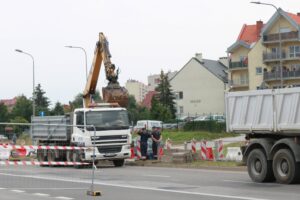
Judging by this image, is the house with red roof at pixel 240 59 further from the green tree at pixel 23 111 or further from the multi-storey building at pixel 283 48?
the green tree at pixel 23 111

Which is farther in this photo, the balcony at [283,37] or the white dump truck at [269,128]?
the balcony at [283,37]

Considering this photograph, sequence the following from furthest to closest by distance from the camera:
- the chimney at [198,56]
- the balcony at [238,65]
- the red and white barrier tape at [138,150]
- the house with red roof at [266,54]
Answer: the chimney at [198,56], the balcony at [238,65], the house with red roof at [266,54], the red and white barrier tape at [138,150]

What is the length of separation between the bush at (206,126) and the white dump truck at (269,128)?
4293 centimetres

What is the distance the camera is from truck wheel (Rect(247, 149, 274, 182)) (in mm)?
19453

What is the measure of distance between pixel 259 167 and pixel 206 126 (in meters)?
46.1

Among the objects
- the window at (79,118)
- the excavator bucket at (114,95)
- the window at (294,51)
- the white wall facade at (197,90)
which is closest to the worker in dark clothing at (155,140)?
the excavator bucket at (114,95)

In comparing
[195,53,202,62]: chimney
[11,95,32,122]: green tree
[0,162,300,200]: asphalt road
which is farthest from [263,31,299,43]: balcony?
[0,162,300,200]: asphalt road

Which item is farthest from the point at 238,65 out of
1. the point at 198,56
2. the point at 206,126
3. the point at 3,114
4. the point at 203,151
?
the point at 203,151

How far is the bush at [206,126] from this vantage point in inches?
2520

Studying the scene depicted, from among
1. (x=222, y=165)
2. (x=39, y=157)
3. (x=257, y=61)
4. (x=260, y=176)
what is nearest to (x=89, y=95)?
(x=39, y=157)

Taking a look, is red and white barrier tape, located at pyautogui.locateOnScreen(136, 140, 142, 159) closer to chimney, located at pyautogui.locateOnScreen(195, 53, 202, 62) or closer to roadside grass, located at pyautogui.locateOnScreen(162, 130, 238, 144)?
roadside grass, located at pyautogui.locateOnScreen(162, 130, 238, 144)

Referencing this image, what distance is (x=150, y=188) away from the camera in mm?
17969

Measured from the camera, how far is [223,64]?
124688mm

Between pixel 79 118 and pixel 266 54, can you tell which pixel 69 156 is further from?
pixel 266 54
